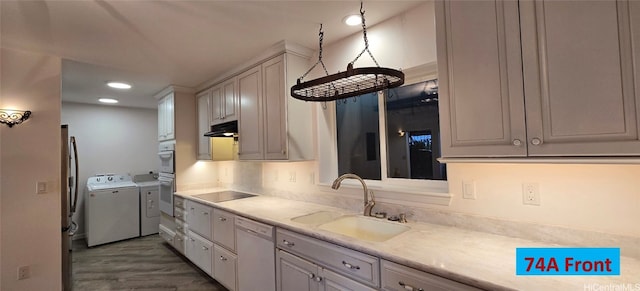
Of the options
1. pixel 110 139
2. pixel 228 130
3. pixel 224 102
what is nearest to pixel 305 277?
pixel 228 130

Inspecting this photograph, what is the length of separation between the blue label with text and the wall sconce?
3.66 meters

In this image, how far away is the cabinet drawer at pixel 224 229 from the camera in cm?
252

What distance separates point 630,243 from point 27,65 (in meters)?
4.27

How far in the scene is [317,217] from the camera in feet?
7.28

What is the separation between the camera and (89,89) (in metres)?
3.78

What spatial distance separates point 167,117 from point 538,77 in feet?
13.7

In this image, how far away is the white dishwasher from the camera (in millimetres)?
2078

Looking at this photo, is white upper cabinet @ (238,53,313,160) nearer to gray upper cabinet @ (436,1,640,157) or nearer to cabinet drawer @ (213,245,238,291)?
cabinet drawer @ (213,245,238,291)

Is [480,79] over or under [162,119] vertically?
under

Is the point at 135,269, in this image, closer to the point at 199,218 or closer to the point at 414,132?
the point at 199,218

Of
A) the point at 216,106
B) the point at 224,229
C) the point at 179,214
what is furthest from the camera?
the point at 179,214

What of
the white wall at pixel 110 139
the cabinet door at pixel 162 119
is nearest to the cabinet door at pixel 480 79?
the cabinet door at pixel 162 119

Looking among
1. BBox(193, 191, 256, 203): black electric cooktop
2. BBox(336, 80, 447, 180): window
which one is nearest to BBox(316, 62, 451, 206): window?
BBox(336, 80, 447, 180): window

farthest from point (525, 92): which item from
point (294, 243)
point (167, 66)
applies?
point (167, 66)
